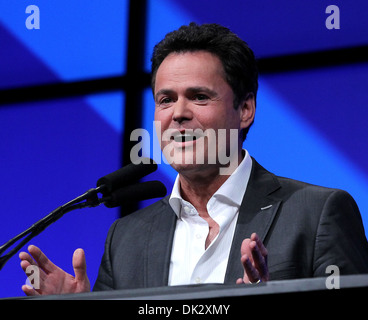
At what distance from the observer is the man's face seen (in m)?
1.83

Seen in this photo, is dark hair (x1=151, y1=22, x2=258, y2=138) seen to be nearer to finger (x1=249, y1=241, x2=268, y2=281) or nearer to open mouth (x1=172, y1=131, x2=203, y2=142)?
open mouth (x1=172, y1=131, x2=203, y2=142)

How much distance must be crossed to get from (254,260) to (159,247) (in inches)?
27.3

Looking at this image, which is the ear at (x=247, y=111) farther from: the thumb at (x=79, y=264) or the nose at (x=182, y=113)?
the thumb at (x=79, y=264)

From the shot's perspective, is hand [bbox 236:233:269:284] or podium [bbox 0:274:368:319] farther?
hand [bbox 236:233:269:284]

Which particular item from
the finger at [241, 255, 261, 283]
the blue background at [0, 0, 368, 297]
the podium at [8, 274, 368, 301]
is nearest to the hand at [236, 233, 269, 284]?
the finger at [241, 255, 261, 283]

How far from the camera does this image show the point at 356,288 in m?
0.79

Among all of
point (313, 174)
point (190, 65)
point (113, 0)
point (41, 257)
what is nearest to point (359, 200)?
point (313, 174)

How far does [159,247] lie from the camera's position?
1861mm

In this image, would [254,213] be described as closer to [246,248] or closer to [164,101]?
[164,101]

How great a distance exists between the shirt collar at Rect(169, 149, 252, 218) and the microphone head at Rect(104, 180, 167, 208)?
34 cm

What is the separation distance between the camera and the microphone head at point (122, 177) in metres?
1.41

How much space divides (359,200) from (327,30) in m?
0.67

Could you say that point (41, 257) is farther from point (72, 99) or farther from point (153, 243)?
point (72, 99)

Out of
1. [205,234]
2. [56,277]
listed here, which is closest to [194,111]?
[205,234]
